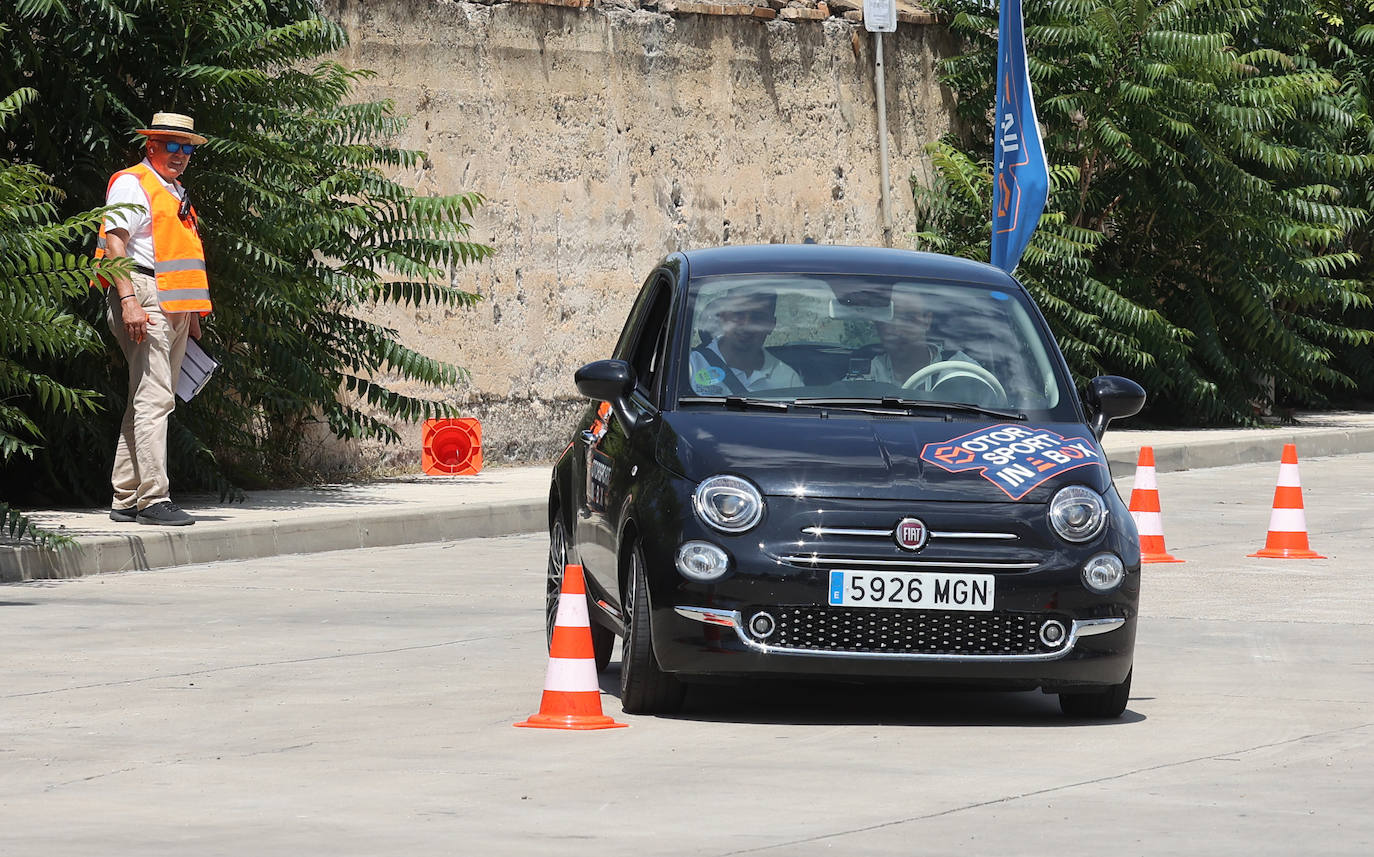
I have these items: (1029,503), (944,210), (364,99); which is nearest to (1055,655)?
(1029,503)

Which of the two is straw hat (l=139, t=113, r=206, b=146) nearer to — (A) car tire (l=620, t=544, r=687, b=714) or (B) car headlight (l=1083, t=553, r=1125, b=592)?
(A) car tire (l=620, t=544, r=687, b=714)

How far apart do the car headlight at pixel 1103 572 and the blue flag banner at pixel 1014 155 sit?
37.4 feet

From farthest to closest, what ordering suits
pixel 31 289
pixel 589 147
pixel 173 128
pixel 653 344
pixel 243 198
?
pixel 589 147 < pixel 243 198 < pixel 173 128 < pixel 31 289 < pixel 653 344

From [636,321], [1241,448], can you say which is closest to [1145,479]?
[636,321]

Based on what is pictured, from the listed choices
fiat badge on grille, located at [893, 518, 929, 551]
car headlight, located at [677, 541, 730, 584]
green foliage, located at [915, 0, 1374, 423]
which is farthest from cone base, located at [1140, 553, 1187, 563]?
green foliage, located at [915, 0, 1374, 423]

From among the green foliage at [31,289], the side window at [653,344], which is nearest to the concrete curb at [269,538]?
the green foliage at [31,289]

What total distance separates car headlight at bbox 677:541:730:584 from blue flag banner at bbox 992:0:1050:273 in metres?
11.8

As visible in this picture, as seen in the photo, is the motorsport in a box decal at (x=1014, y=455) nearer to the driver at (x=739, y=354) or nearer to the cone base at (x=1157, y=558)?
the driver at (x=739, y=354)

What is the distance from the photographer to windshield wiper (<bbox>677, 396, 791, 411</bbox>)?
8133mm

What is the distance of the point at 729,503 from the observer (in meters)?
7.52

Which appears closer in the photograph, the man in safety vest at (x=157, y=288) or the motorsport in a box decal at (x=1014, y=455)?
the motorsport in a box decal at (x=1014, y=455)

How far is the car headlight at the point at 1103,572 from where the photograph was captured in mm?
7598

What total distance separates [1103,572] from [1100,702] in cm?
49

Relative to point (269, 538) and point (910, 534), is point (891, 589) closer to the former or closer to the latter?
point (910, 534)
